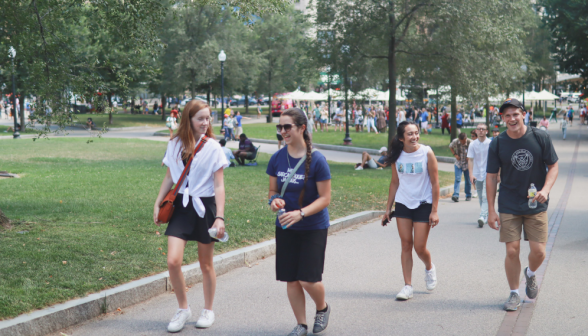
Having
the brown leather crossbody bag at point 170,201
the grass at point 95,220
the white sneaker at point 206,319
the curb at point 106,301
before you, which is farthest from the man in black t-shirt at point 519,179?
the grass at point 95,220

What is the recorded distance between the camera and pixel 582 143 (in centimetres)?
3253

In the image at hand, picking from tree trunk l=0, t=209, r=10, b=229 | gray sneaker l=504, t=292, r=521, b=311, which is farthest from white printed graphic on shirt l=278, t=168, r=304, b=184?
tree trunk l=0, t=209, r=10, b=229

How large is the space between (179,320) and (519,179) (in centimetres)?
317

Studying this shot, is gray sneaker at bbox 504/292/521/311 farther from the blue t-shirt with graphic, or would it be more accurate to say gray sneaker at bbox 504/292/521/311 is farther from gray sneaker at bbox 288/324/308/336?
the blue t-shirt with graphic

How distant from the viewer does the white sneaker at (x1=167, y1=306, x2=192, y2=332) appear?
4.80 metres

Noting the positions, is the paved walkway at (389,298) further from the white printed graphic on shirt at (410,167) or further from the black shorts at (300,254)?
the white printed graphic on shirt at (410,167)

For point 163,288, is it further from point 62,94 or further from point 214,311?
point 62,94

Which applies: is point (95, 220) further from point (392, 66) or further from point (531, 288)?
point (392, 66)

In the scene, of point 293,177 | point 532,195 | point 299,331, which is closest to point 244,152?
point 532,195

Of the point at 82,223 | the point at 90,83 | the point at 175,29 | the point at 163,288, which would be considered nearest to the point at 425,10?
the point at 90,83

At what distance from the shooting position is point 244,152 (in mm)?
19297

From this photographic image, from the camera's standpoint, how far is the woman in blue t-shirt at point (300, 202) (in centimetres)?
431

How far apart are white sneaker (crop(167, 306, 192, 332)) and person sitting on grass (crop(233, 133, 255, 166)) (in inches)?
568

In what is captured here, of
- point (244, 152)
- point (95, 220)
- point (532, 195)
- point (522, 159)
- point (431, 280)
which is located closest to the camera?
point (532, 195)
